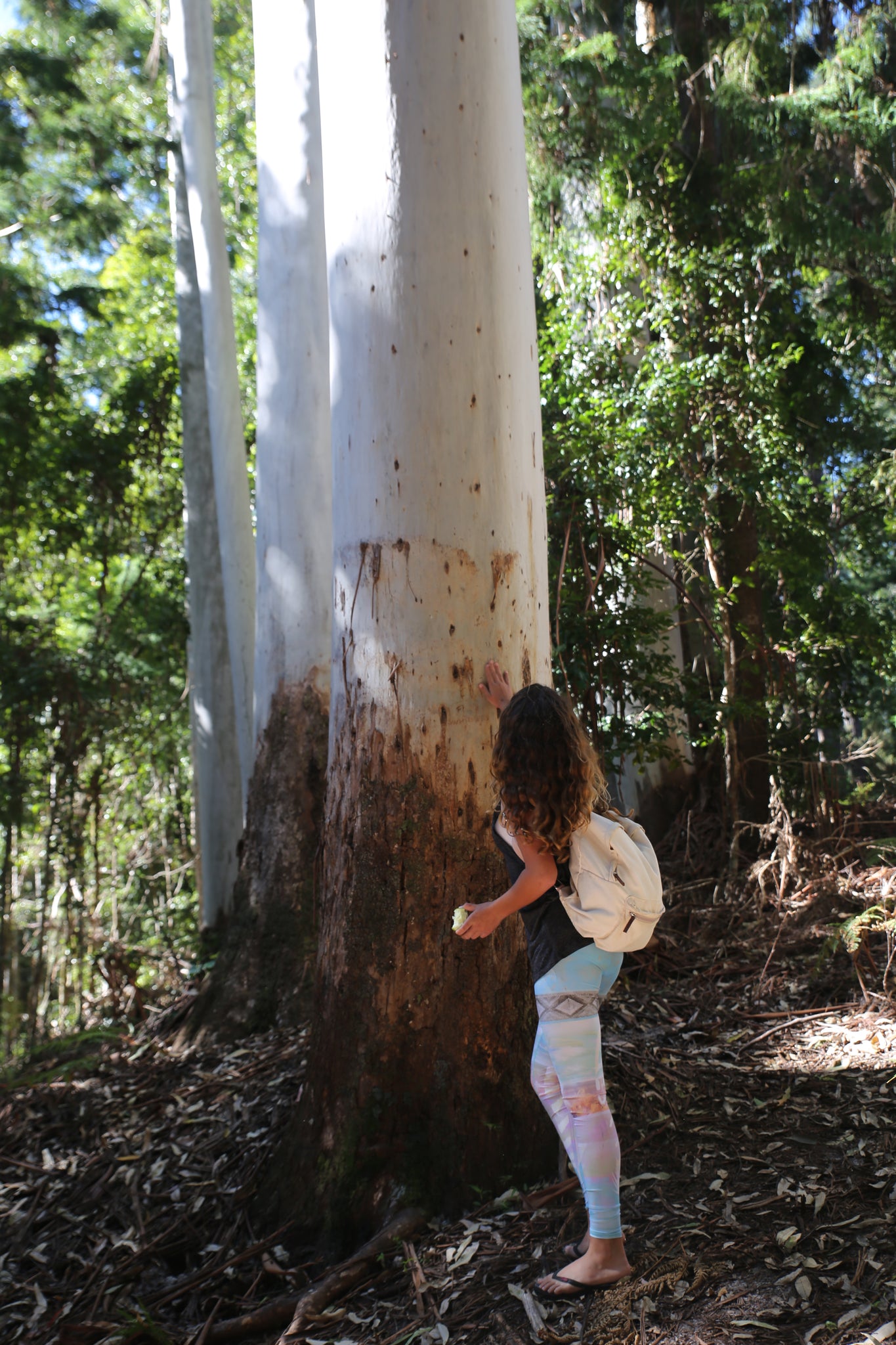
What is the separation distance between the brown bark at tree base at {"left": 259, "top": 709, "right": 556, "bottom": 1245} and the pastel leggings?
44 cm

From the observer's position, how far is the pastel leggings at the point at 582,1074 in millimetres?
2363

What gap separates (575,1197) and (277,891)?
2.56 m

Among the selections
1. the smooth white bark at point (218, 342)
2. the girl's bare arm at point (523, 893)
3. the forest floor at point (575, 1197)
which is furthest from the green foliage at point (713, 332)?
the girl's bare arm at point (523, 893)

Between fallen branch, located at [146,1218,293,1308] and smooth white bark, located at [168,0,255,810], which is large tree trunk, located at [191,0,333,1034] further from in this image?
fallen branch, located at [146,1218,293,1308]

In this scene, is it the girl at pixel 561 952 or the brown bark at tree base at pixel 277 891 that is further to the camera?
the brown bark at tree base at pixel 277 891

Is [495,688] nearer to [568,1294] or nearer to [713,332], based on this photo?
[568,1294]

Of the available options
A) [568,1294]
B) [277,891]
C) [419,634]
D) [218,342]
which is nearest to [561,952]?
[568,1294]

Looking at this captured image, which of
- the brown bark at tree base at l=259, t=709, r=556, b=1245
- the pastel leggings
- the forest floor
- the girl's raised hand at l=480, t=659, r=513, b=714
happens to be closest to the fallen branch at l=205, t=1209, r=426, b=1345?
the forest floor

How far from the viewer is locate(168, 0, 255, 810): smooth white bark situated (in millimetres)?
7316

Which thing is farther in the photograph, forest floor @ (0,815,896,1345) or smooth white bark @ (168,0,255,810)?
smooth white bark @ (168,0,255,810)

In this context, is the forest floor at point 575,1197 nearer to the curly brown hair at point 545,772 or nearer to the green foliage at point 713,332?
the curly brown hair at point 545,772

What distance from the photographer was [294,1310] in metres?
2.53

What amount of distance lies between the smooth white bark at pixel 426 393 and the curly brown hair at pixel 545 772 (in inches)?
16.7

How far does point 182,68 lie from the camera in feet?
29.0
